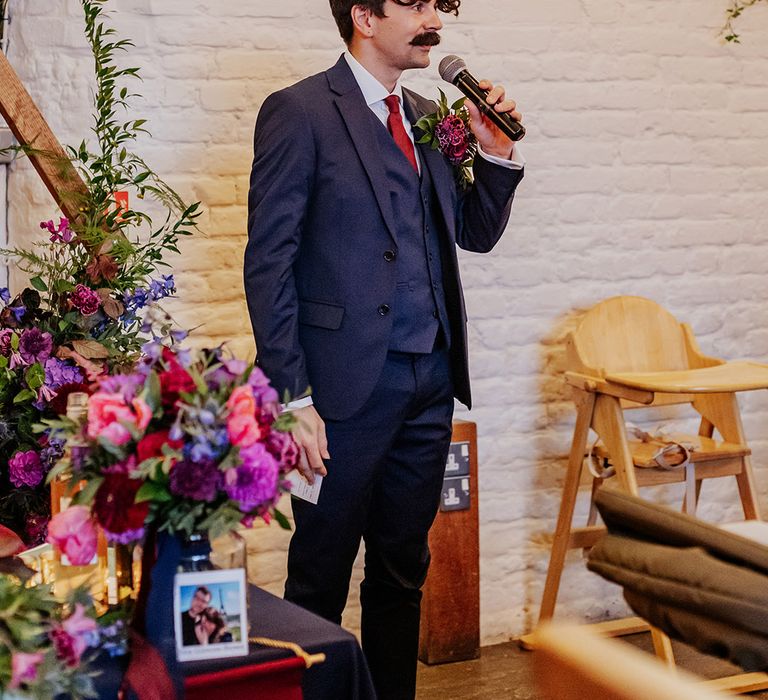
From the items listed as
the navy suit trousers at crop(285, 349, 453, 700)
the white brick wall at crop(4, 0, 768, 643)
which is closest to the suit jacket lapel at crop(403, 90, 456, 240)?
the navy suit trousers at crop(285, 349, 453, 700)

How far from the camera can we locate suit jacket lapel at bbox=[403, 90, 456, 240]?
272 cm

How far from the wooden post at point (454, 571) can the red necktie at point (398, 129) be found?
1018mm

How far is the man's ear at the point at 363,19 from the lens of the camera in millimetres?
2654

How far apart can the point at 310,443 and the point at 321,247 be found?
0.44 metres

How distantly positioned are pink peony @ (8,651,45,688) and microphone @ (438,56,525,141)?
1613 millimetres

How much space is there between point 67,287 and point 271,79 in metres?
1.09

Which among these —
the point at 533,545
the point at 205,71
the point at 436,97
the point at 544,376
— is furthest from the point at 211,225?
the point at 533,545

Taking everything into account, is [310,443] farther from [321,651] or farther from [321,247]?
[321,651]

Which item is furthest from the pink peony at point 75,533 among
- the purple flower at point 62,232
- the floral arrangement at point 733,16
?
the floral arrangement at point 733,16

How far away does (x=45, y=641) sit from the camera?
57.6 inches

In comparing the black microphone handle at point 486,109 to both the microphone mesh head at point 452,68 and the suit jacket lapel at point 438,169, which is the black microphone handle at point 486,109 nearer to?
the microphone mesh head at point 452,68

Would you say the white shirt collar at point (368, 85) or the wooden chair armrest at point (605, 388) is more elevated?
the white shirt collar at point (368, 85)

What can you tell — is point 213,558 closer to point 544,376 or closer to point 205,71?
point 205,71

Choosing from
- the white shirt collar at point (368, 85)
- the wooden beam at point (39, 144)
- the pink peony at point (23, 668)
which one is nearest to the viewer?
the pink peony at point (23, 668)
